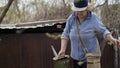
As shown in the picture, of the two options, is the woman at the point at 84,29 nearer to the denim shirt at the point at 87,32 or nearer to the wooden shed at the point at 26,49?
the denim shirt at the point at 87,32

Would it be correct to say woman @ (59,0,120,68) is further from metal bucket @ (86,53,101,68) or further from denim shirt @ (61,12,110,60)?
metal bucket @ (86,53,101,68)

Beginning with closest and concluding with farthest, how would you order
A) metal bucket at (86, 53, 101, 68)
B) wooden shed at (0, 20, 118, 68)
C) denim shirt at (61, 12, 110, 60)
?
metal bucket at (86, 53, 101, 68)
denim shirt at (61, 12, 110, 60)
wooden shed at (0, 20, 118, 68)

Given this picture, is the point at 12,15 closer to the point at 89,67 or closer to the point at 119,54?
the point at 119,54

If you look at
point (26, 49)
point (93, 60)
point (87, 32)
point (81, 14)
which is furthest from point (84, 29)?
point (26, 49)

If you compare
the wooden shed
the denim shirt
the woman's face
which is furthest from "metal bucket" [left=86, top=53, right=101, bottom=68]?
the wooden shed

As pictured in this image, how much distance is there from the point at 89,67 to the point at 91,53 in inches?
6.3

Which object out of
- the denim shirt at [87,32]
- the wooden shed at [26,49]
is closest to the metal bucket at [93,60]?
the denim shirt at [87,32]

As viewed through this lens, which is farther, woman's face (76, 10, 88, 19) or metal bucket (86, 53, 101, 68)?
woman's face (76, 10, 88, 19)

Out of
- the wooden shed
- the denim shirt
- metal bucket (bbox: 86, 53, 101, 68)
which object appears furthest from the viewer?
the wooden shed

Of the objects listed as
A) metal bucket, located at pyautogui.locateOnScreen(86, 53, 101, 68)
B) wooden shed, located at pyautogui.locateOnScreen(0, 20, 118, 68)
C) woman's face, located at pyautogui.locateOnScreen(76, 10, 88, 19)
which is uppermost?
woman's face, located at pyautogui.locateOnScreen(76, 10, 88, 19)

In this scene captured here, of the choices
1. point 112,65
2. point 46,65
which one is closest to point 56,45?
point 46,65

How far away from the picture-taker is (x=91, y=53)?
334 cm

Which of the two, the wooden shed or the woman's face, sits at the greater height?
the woman's face

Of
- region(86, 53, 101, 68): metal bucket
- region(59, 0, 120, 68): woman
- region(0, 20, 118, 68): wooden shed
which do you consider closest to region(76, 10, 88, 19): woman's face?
region(59, 0, 120, 68): woman
